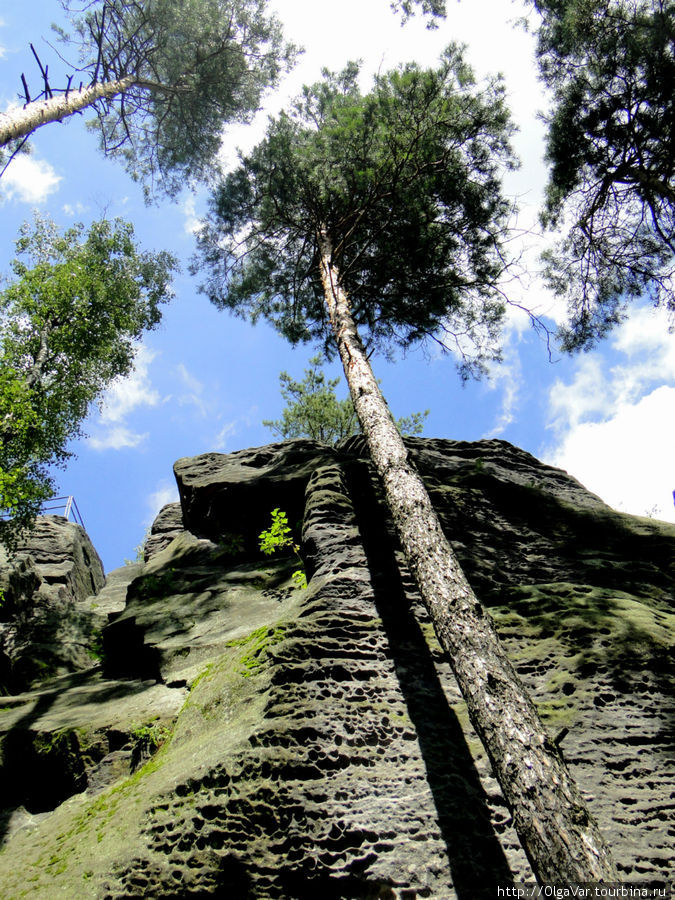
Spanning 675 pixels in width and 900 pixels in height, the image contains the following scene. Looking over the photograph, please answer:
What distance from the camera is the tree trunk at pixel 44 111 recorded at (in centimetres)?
800

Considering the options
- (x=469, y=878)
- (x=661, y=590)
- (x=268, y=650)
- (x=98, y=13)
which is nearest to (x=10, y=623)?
(x=268, y=650)

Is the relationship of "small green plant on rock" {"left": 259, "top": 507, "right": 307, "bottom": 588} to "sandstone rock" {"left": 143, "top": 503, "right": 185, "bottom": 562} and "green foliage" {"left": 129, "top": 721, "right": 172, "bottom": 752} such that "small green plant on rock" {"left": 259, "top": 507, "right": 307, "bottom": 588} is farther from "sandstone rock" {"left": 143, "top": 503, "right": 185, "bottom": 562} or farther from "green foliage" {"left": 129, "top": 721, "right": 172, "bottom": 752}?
"sandstone rock" {"left": 143, "top": 503, "right": 185, "bottom": 562}

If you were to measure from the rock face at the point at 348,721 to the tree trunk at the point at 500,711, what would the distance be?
1.90ft

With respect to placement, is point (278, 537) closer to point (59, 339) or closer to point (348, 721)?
point (348, 721)

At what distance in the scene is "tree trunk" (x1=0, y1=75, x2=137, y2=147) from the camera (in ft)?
26.2

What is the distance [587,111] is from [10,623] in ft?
Answer: 50.6

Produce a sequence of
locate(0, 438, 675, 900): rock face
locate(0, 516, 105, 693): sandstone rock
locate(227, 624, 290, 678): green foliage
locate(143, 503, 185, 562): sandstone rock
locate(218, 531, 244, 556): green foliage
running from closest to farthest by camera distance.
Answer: locate(0, 438, 675, 900): rock face → locate(227, 624, 290, 678): green foliage → locate(218, 531, 244, 556): green foliage → locate(0, 516, 105, 693): sandstone rock → locate(143, 503, 185, 562): sandstone rock

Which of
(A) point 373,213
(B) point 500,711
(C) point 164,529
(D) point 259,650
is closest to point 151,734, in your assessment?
(D) point 259,650

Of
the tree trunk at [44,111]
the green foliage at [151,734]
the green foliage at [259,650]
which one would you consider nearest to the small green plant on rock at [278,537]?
the green foliage at [259,650]

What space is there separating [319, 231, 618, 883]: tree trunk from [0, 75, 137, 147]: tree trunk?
799 centimetres

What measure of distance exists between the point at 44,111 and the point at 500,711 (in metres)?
11.3

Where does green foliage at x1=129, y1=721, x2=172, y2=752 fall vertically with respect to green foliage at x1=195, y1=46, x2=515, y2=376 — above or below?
below

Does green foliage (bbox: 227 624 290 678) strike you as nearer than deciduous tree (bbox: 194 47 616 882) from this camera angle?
Yes

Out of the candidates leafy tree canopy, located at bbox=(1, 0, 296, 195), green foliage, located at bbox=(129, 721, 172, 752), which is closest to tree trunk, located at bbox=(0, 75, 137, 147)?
leafy tree canopy, located at bbox=(1, 0, 296, 195)
